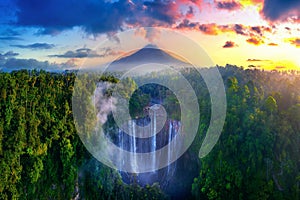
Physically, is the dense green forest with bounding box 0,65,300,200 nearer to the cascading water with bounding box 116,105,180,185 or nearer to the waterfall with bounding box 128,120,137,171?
the cascading water with bounding box 116,105,180,185

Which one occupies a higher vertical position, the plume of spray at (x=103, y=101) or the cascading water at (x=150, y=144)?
the plume of spray at (x=103, y=101)

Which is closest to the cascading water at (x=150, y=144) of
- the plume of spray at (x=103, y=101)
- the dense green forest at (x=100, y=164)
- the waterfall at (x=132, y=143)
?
the waterfall at (x=132, y=143)

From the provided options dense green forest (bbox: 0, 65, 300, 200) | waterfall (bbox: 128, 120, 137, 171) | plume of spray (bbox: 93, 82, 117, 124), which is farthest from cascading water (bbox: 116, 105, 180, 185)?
dense green forest (bbox: 0, 65, 300, 200)

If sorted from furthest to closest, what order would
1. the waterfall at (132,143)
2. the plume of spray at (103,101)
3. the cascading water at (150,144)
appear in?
the waterfall at (132,143)
the cascading water at (150,144)
the plume of spray at (103,101)

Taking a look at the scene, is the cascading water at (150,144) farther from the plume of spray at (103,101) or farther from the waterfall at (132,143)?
the plume of spray at (103,101)

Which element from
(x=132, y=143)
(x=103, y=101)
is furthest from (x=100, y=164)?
(x=103, y=101)

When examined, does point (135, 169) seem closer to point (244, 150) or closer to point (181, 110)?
point (181, 110)

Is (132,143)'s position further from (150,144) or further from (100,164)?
(100,164)

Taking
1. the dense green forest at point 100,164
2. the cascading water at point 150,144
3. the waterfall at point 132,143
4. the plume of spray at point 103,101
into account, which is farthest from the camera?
the waterfall at point 132,143
